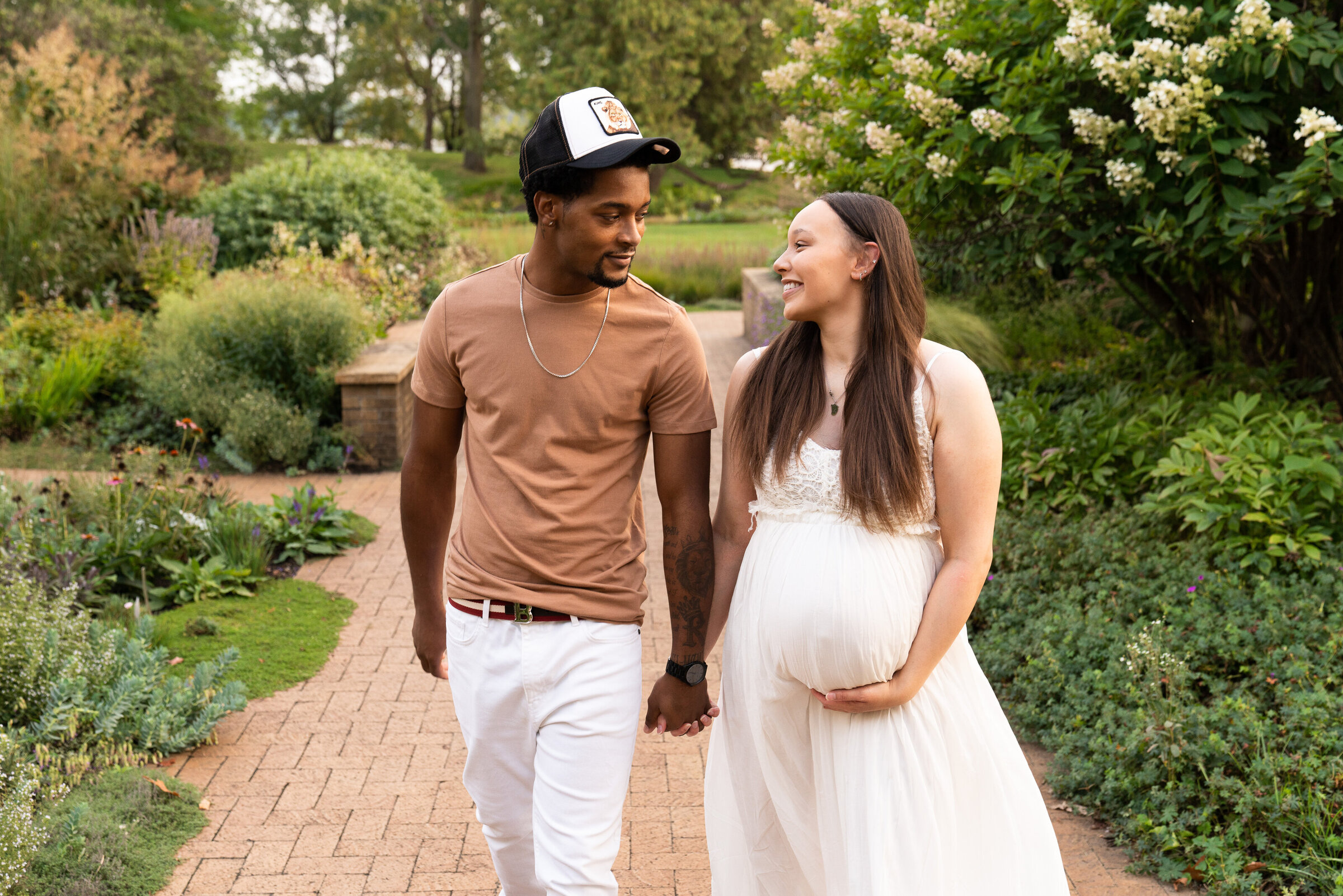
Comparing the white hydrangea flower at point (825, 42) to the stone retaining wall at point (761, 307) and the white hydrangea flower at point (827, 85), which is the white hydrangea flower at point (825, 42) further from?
the stone retaining wall at point (761, 307)

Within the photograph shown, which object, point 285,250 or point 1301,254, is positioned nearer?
point 1301,254

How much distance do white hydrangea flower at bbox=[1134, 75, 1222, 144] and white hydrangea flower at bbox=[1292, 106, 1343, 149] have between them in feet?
1.22

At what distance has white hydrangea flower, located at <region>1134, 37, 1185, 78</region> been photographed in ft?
15.7

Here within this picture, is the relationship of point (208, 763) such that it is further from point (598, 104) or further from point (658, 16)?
point (658, 16)

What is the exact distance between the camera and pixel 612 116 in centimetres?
217

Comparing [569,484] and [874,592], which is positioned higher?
[569,484]

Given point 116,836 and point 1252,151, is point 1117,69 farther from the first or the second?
point 116,836

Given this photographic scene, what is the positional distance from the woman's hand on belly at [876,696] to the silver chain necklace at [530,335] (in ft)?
2.76

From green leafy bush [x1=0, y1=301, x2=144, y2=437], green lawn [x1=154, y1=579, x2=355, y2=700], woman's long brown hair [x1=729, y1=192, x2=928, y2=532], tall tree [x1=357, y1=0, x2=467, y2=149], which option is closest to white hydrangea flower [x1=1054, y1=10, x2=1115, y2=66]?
woman's long brown hair [x1=729, y1=192, x2=928, y2=532]

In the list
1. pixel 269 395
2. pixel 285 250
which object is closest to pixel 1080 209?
pixel 269 395

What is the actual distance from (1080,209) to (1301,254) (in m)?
1.34

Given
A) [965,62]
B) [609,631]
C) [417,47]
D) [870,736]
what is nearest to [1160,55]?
[965,62]

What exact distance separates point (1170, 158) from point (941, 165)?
1012 millimetres

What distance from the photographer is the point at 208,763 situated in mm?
3947
